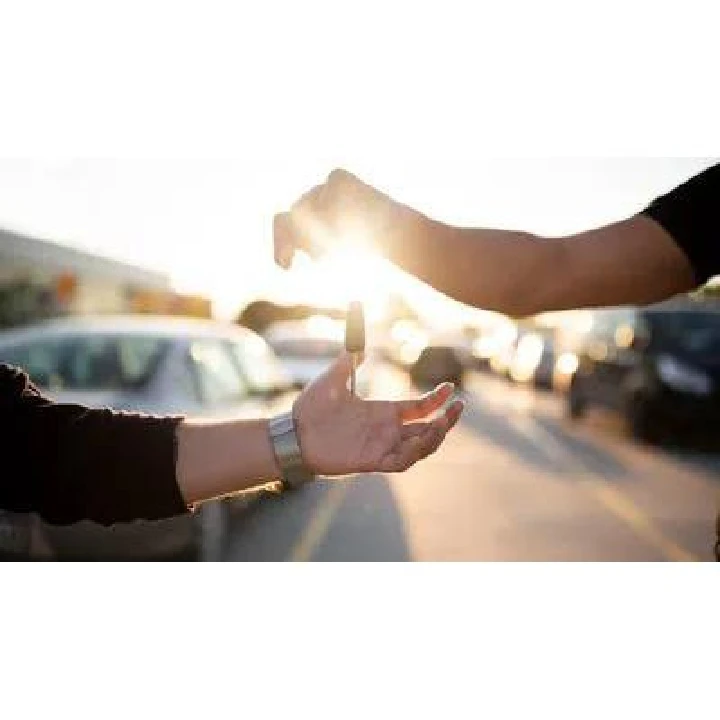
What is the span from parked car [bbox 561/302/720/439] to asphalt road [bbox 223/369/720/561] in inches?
21.2

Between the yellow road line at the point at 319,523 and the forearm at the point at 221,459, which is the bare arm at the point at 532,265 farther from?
the yellow road line at the point at 319,523

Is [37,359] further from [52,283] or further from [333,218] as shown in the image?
[52,283]

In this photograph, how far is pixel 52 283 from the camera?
41906 millimetres

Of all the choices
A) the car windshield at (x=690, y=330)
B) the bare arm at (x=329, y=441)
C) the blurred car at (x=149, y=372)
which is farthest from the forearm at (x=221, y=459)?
the car windshield at (x=690, y=330)

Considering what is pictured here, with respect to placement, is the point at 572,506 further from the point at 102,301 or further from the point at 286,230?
the point at 102,301

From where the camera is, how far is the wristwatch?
93.5 inches

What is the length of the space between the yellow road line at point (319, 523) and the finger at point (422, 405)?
18.0ft

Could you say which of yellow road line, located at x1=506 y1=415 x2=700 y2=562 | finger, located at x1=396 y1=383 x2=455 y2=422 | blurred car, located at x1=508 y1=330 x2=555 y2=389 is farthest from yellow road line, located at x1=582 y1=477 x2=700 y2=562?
blurred car, located at x1=508 y1=330 x2=555 y2=389

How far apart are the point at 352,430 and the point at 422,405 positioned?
0.52 ft

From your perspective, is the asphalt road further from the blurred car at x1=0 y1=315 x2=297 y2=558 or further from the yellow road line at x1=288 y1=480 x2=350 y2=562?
the blurred car at x1=0 y1=315 x2=297 y2=558

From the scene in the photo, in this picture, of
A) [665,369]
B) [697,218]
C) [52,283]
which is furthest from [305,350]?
[52,283]

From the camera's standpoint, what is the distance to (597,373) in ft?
62.3
